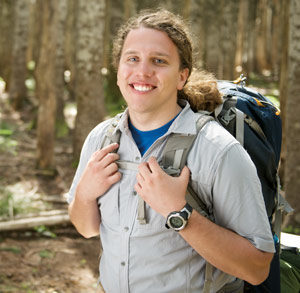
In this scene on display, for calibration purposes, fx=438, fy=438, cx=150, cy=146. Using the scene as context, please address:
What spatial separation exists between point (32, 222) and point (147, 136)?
3.83 meters

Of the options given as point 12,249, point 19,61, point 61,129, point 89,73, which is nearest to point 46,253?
point 12,249

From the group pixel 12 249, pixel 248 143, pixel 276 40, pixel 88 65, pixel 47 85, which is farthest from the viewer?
pixel 276 40

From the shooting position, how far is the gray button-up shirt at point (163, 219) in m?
1.99

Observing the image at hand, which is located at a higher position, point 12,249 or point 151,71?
point 151,71

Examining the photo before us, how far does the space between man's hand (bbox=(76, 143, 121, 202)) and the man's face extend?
0.28 meters

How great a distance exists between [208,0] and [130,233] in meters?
21.5

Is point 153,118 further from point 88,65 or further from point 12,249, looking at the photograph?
point 88,65

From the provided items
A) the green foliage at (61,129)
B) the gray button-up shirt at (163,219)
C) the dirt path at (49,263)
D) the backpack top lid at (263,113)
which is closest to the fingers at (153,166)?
the gray button-up shirt at (163,219)

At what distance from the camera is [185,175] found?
6.57ft

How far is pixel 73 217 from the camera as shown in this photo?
2514 mm

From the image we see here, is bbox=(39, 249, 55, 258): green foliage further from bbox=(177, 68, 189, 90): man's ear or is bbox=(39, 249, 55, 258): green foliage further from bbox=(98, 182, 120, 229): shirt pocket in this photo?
bbox=(177, 68, 189, 90): man's ear

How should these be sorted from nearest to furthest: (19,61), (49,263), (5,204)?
(49,263) < (5,204) < (19,61)

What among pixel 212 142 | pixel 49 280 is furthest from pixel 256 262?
pixel 49 280

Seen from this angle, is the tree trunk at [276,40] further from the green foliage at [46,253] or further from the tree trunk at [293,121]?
the green foliage at [46,253]
